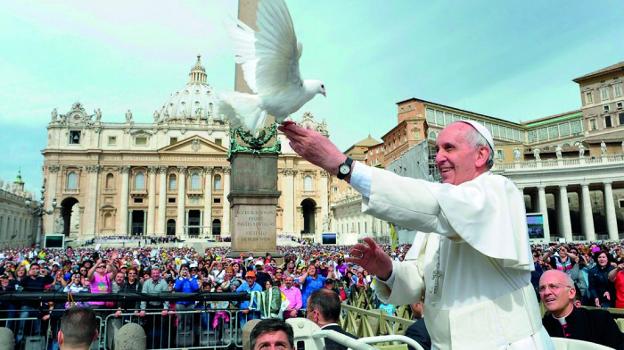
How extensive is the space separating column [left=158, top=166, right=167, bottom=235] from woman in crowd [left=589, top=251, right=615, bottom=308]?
78857 mm

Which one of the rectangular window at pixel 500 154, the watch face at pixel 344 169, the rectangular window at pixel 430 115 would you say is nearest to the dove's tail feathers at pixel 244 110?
the watch face at pixel 344 169

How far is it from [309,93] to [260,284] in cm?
790

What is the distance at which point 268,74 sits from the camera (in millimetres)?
2121

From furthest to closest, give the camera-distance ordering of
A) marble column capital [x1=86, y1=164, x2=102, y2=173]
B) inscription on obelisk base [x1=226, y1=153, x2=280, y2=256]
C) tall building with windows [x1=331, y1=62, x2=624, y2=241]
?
marble column capital [x1=86, y1=164, x2=102, y2=173] → tall building with windows [x1=331, y1=62, x2=624, y2=241] → inscription on obelisk base [x1=226, y1=153, x2=280, y2=256]

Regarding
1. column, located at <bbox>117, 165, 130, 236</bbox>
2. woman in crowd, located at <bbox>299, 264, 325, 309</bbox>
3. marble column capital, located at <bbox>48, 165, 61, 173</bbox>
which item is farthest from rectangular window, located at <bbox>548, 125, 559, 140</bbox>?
marble column capital, located at <bbox>48, 165, 61, 173</bbox>

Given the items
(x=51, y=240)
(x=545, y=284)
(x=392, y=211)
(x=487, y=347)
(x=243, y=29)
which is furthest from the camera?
(x=51, y=240)

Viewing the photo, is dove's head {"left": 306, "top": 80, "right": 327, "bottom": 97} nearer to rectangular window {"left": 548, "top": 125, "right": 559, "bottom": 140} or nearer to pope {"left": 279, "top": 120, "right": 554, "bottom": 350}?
pope {"left": 279, "top": 120, "right": 554, "bottom": 350}

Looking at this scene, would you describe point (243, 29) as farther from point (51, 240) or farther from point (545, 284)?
point (51, 240)

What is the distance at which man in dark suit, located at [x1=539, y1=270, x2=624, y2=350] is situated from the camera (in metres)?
3.32

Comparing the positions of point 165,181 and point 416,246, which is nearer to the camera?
point 416,246

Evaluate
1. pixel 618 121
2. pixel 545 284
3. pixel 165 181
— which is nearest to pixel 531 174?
pixel 618 121

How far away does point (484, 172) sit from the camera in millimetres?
1880

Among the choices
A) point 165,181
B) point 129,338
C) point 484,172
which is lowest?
point 129,338

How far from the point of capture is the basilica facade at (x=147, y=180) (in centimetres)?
7812
